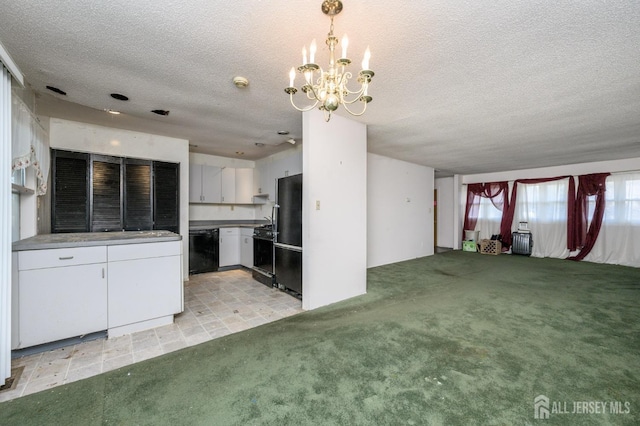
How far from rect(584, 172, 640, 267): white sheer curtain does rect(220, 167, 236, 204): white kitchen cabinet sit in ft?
28.1

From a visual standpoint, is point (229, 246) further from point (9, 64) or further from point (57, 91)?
point (9, 64)

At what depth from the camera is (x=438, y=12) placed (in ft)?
5.16

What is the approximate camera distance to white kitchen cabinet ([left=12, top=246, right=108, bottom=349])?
2.13m

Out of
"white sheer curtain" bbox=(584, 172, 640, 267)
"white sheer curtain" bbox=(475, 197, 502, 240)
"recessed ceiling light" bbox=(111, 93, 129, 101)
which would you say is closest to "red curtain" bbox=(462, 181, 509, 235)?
"white sheer curtain" bbox=(475, 197, 502, 240)

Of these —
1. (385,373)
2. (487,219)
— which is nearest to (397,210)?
(487,219)

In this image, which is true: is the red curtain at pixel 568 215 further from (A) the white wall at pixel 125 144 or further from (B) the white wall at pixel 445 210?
(A) the white wall at pixel 125 144

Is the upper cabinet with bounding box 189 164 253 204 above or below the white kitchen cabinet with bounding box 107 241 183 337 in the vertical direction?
above

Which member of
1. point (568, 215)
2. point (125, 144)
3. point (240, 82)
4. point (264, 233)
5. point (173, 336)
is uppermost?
point (240, 82)

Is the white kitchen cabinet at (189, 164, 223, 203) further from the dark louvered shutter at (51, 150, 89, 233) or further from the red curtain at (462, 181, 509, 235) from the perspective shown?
the red curtain at (462, 181, 509, 235)

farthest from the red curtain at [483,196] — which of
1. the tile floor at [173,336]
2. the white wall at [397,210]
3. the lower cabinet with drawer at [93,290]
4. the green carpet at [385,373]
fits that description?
the lower cabinet with drawer at [93,290]

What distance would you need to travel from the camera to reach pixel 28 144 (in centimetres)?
246

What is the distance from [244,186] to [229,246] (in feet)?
4.60

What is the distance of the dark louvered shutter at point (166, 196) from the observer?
13.5 ft

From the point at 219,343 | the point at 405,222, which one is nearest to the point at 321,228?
the point at 219,343
